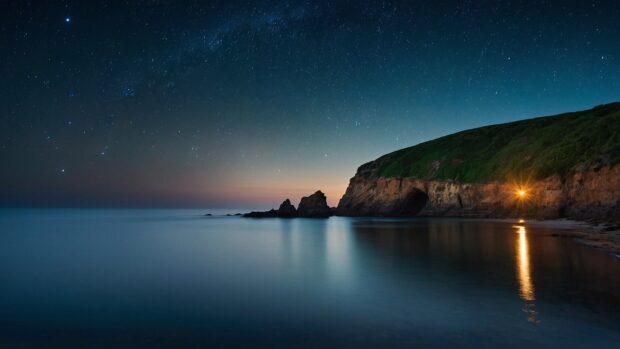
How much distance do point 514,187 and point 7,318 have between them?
85497 mm

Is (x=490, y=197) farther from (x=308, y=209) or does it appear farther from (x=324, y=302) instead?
(x=324, y=302)

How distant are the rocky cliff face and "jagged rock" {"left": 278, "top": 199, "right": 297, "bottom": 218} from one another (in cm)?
2188

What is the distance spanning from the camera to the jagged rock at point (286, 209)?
11338cm

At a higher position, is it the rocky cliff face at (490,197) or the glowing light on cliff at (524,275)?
the rocky cliff face at (490,197)

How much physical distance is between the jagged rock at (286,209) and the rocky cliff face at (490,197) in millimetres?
21878

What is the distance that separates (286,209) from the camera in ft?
373

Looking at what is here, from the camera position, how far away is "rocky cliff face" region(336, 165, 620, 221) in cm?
5828

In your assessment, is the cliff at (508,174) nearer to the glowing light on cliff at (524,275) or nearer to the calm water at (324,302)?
the glowing light on cliff at (524,275)

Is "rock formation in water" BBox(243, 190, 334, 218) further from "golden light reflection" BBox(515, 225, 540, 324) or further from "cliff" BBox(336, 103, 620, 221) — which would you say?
"golden light reflection" BBox(515, 225, 540, 324)

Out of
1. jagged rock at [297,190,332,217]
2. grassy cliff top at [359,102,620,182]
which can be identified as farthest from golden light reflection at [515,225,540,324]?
jagged rock at [297,190,332,217]

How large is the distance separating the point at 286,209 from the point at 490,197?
5427 cm

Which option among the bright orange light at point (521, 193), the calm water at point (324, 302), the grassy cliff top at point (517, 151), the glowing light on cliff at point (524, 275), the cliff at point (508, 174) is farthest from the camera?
the bright orange light at point (521, 193)

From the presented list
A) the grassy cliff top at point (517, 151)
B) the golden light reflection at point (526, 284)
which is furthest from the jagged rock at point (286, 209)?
the golden light reflection at point (526, 284)

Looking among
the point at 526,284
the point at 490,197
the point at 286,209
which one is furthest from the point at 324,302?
the point at 286,209
